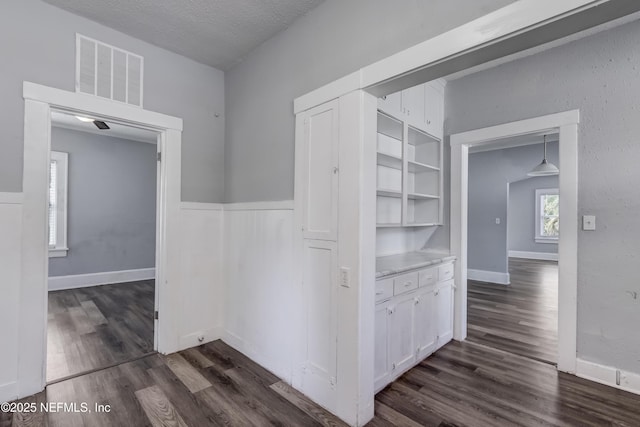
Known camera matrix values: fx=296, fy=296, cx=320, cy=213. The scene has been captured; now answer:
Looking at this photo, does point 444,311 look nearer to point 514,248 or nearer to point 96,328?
point 96,328

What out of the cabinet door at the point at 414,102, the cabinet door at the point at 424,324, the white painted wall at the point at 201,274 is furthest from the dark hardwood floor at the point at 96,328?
the cabinet door at the point at 414,102

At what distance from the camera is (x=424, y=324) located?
2.75 meters

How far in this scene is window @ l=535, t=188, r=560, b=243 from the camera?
29.9 ft

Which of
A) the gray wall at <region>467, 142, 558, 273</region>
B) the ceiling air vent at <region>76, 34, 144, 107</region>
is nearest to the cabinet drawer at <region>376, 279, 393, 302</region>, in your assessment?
the ceiling air vent at <region>76, 34, 144, 107</region>

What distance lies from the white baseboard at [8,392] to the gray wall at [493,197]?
6803mm

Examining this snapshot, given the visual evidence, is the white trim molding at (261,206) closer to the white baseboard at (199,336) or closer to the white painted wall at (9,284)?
the white baseboard at (199,336)

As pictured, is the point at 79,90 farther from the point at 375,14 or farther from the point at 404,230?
the point at 404,230

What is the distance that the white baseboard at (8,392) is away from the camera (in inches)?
78.7

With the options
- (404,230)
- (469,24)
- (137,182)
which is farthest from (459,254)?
(137,182)

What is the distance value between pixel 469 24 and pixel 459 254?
96.5 inches

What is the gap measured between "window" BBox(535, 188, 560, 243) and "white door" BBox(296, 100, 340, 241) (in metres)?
9.79

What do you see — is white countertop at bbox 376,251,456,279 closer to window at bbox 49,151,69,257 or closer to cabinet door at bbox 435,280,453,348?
cabinet door at bbox 435,280,453,348

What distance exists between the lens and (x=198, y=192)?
9.84ft

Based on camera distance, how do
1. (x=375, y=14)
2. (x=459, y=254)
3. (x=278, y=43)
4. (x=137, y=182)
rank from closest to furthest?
(x=375, y=14), (x=278, y=43), (x=459, y=254), (x=137, y=182)
